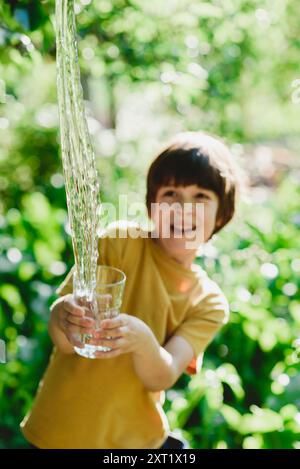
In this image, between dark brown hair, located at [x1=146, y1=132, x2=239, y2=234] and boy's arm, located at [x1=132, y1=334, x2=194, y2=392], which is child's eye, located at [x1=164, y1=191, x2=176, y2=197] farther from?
boy's arm, located at [x1=132, y1=334, x2=194, y2=392]

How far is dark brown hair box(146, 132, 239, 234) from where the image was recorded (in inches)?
70.4

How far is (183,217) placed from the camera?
5.76 ft

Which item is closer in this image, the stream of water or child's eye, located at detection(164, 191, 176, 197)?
the stream of water

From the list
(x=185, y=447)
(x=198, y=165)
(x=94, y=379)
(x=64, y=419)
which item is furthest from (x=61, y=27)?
(x=185, y=447)

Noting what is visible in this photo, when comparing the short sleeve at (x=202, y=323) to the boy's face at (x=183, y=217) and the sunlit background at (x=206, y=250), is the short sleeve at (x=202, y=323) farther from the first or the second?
the sunlit background at (x=206, y=250)

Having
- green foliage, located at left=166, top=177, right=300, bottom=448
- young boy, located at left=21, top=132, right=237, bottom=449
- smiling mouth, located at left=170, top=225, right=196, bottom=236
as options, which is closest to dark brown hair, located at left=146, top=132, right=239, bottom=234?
young boy, located at left=21, top=132, right=237, bottom=449

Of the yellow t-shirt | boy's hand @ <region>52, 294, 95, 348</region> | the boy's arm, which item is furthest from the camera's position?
the yellow t-shirt

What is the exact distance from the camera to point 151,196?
1914mm

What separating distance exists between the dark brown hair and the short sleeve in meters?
0.27

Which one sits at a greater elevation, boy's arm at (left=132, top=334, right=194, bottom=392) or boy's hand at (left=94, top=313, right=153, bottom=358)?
boy's hand at (left=94, top=313, right=153, bottom=358)

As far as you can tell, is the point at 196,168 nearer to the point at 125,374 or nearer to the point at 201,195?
the point at 201,195

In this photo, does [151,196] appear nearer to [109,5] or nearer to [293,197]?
[109,5]

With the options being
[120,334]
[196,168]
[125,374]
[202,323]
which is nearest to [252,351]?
[202,323]

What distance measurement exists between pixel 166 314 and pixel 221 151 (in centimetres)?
53
